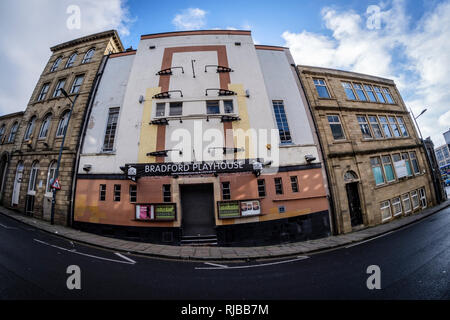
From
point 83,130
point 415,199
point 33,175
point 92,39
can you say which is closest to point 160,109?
point 83,130

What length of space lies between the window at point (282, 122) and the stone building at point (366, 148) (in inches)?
103

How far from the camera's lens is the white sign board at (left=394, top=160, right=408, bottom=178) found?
1331 cm

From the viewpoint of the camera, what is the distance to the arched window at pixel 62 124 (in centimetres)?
1229

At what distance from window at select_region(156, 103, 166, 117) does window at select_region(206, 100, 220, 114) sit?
3239mm

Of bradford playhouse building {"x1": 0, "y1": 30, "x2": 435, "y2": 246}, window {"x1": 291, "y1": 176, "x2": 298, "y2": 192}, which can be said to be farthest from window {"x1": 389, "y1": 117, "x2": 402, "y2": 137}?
window {"x1": 291, "y1": 176, "x2": 298, "y2": 192}

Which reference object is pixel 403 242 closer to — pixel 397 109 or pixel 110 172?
pixel 397 109

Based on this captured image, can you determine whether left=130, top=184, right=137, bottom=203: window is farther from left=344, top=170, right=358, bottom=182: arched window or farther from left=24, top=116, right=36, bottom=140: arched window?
left=344, top=170, right=358, bottom=182: arched window

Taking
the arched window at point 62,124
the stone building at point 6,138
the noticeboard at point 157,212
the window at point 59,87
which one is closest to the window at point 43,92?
the window at point 59,87

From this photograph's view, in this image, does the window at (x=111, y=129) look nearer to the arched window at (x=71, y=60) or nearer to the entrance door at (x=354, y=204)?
the arched window at (x=71, y=60)

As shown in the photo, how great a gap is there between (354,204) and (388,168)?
18.8 ft

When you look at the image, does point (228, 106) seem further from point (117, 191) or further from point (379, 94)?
point (379, 94)

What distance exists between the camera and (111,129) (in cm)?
1123

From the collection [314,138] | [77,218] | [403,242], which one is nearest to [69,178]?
[77,218]

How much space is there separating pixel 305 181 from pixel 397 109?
15.9 m
